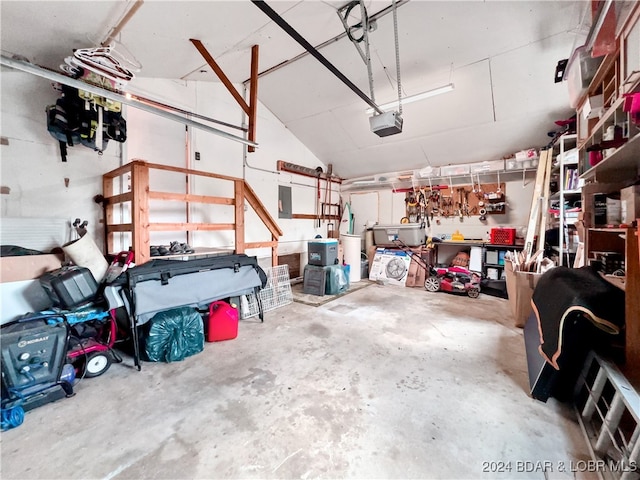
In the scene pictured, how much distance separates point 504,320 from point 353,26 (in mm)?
4096

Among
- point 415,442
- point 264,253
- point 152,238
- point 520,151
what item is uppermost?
point 520,151

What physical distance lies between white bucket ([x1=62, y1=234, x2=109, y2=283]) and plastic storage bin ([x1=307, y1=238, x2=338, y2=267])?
2.99 metres

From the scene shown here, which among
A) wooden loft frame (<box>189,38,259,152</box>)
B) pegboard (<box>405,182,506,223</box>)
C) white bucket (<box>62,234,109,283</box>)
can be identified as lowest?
white bucket (<box>62,234,109,283</box>)

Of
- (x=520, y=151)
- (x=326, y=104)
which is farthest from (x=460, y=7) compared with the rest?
(x=520, y=151)

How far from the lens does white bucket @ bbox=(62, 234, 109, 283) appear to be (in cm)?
233

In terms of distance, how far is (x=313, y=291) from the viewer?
4637 millimetres

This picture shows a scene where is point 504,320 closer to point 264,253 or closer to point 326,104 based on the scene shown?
point 264,253

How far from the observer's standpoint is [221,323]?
9.29ft

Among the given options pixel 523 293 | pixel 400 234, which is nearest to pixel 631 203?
pixel 523 293

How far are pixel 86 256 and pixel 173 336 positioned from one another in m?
1.09

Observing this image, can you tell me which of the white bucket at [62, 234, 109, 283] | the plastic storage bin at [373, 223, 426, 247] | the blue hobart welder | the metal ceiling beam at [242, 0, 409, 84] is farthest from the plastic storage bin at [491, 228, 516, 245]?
the blue hobart welder

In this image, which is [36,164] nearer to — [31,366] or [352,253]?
[31,366]

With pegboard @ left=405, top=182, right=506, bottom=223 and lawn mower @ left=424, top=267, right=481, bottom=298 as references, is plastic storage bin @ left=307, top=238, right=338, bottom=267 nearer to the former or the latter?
lawn mower @ left=424, top=267, right=481, bottom=298

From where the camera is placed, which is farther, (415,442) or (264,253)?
(264,253)
